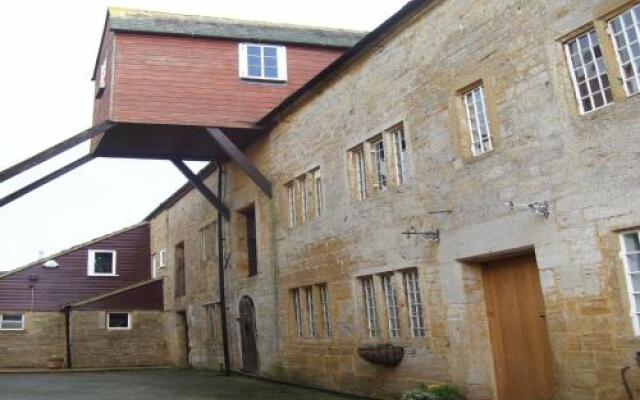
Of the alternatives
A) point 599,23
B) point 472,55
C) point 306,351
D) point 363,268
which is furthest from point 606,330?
point 306,351

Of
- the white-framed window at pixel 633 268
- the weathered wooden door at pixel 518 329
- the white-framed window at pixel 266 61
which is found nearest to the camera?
the white-framed window at pixel 633 268

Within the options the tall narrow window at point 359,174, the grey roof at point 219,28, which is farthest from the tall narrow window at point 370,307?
the grey roof at point 219,28

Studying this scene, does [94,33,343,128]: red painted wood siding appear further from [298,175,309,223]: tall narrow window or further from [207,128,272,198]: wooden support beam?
[298,175,309,223]: tall narrow window

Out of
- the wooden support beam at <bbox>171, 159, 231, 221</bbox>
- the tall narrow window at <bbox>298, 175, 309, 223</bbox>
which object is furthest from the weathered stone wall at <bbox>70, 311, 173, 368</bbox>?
the tall narrow window at <bbox>298, 175, 309, 223</bbox>

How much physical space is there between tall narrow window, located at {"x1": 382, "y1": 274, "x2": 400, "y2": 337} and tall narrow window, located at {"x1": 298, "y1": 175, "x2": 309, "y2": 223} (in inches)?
127

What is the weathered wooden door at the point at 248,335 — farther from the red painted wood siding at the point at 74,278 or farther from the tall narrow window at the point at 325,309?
the red painted wood siding at the point at 74,278

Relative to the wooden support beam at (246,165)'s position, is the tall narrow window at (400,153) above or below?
below

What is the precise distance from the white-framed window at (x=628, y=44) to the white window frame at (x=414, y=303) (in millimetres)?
4250

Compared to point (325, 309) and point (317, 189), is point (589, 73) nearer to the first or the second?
point (317, 189)

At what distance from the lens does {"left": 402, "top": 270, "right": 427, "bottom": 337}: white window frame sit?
31.4 feet

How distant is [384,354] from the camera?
9812 mm

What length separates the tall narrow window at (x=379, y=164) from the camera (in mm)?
10719

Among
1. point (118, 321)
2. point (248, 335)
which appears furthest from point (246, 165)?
point (118, 321)

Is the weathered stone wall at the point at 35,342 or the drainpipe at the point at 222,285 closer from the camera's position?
the drainpipe at the point at 222,285
